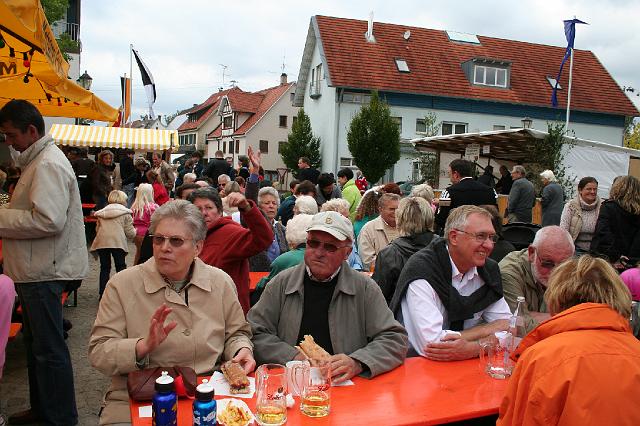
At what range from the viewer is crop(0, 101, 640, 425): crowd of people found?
1.98m

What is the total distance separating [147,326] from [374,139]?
75.2 feet

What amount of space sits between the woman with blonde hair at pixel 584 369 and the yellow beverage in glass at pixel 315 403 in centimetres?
70

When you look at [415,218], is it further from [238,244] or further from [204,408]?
[204,408]

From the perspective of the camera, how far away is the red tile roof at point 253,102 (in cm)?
4688

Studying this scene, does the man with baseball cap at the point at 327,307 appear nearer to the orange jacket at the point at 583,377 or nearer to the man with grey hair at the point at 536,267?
the orange jacket at the point at 583,377

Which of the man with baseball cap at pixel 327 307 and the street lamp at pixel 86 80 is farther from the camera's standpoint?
the street lamp at pixel 86 80

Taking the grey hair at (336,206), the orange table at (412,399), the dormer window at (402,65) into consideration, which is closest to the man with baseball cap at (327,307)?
the orange table at (412,399)

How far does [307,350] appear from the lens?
105 inches

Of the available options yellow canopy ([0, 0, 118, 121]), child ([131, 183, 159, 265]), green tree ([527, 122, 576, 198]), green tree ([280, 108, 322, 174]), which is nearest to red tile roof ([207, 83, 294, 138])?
green tree ([280, 108, 322, 174])

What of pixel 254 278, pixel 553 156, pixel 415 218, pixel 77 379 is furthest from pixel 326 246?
pixel 553 156

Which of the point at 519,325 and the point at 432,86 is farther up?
the point at 432,86

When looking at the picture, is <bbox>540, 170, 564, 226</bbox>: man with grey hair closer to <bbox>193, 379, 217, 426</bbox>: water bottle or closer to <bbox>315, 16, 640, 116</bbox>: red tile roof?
<bbox>193, 379, 217, 426</bbox>: water bottle

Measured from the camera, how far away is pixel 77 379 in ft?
15.8

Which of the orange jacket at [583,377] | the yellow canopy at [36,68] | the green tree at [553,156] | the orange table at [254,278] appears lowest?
the orange table at [254,278]
